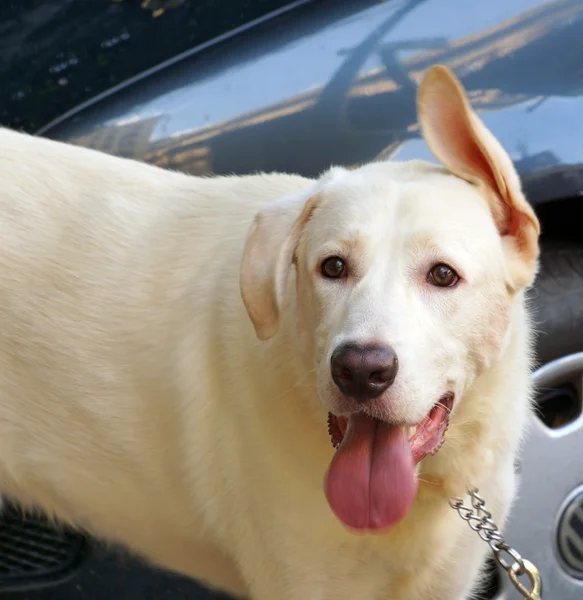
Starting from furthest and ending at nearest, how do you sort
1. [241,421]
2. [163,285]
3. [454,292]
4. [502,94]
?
1. [502,94]
2. [163,285]
3. [241,421]
4. [454,292]

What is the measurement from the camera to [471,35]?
2.54 metres

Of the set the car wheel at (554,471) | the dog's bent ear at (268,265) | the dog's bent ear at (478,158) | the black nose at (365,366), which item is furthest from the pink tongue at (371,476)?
the car wheel at (554,471)

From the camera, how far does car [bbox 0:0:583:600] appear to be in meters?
2.52

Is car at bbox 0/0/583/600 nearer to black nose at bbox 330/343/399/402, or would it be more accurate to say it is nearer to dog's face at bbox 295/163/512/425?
dog's face at bbox 295/163/512/425

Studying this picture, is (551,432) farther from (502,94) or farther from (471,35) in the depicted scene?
(471,35)

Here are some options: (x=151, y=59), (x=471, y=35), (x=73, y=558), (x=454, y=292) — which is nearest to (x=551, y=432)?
(x=454, y=292)

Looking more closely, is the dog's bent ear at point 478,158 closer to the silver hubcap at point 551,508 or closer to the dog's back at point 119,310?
the dog's back at point 119,310

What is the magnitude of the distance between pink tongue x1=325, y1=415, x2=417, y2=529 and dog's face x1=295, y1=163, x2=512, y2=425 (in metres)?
0.09

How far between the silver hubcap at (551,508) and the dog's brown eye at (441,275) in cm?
91

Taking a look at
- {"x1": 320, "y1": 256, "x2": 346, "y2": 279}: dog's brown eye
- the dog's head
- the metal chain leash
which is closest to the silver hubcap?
the metal chain leash

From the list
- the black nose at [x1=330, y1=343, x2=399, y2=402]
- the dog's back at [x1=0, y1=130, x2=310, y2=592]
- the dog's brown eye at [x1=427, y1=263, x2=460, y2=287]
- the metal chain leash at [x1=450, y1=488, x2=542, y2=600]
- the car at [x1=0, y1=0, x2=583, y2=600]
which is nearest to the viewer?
the black nose at [x1=330, y1=343, x2=399, y2=402]

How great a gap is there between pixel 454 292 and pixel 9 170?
49.9 inches

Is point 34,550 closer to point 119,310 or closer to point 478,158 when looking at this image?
point 119,310

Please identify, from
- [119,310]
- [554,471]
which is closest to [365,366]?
[119,310]
